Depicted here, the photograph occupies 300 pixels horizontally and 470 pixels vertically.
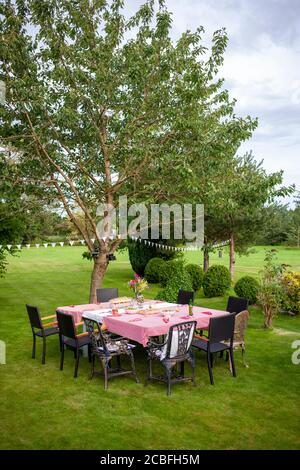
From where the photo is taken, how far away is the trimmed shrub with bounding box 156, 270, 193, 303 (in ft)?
35.7

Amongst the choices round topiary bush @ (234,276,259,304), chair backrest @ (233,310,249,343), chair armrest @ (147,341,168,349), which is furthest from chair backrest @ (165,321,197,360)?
round topiary bush @ (234,276,259,304)

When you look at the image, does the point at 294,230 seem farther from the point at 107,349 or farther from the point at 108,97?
the point at 107,349

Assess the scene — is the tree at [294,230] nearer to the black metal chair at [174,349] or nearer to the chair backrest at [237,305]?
the chair backrest at [237,305]

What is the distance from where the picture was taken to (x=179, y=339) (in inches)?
247

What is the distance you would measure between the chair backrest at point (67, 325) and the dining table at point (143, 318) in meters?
0.39

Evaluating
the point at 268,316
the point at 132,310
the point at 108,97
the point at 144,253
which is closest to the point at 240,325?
the point at 132,310

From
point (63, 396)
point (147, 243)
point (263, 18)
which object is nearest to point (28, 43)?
point (263, 18)

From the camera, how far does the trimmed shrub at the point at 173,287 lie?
429 inches

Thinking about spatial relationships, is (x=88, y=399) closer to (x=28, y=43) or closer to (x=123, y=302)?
(x=123, y=302)

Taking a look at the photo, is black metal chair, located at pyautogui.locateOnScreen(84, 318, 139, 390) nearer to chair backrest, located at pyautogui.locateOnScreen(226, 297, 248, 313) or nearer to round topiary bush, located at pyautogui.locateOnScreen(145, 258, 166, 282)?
chair backrest, located at pyautogui.locateOnScreen(226, 297, 248, 313)

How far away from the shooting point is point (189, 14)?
424 inches

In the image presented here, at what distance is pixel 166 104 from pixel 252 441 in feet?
27.6
